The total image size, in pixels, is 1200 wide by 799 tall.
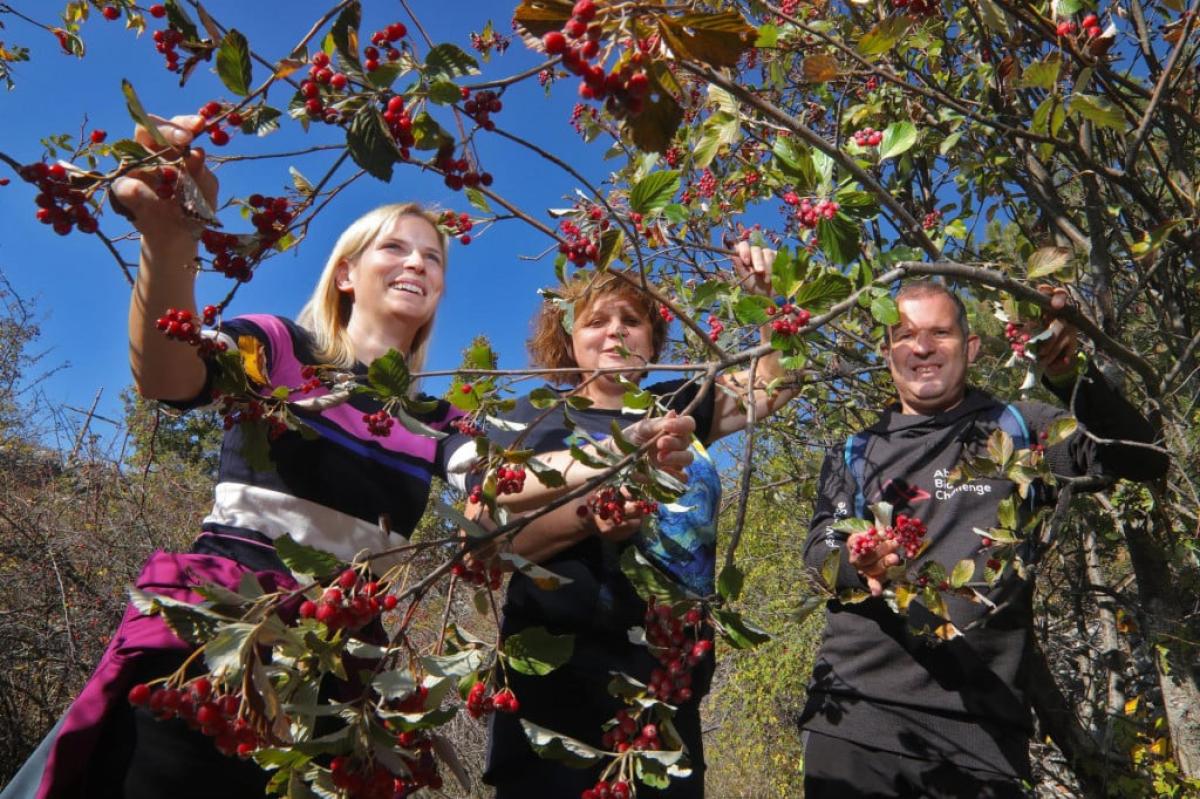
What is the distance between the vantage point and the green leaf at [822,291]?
1218mm

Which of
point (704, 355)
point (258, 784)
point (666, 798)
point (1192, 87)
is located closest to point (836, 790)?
point (666, 798)

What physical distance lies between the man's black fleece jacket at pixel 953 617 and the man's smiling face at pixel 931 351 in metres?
0.06

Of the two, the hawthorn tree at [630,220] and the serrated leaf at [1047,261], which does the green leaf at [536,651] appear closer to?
the hawthorn tree at [630,220]

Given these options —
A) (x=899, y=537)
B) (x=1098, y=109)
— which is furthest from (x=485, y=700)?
(x=1098, y=109)

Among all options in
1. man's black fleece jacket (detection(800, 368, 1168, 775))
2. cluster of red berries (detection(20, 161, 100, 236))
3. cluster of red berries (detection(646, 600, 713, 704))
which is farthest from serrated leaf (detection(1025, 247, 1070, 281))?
cluster of red berries (detection(20, 161, 100, 236))

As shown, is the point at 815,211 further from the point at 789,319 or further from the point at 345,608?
the point at 345,608

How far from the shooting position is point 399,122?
3.08 feet

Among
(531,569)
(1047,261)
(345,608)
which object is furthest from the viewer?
(1047,261)

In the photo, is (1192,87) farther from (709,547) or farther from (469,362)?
(469,362)

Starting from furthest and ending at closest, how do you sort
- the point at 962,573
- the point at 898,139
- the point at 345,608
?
the point at 962,573 → the point at 898,139 → the point at 345,608

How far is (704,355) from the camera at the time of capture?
3.79 meters

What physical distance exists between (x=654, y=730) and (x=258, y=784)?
0.70 metres

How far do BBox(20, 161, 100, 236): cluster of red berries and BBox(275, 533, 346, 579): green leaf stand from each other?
1.60 ft

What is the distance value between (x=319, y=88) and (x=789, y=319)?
74 cm
